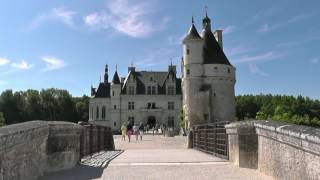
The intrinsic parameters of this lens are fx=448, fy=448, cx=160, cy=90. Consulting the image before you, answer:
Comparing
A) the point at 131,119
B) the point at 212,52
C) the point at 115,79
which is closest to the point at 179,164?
the point at 212,52

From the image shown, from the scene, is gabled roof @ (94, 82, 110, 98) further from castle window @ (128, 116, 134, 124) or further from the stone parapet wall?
→ the stone parapet wall

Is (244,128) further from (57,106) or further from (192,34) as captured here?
(57,106)

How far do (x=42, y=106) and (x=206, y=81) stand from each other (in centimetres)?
5599

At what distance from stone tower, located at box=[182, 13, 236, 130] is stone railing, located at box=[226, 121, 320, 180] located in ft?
138

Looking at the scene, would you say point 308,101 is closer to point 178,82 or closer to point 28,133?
point 178,82

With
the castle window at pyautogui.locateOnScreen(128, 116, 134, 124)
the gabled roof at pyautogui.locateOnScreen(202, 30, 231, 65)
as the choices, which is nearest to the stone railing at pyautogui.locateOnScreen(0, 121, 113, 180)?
the gabled roof at pyautogui.locateOnScreen(202, 30, 231, 65)

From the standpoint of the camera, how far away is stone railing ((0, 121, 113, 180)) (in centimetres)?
684

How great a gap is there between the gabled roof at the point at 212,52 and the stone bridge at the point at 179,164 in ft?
145

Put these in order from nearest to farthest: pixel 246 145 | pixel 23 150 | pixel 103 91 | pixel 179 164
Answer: pixel 23 150
pixel 246 145
pixel 179 164
pixel 103 91

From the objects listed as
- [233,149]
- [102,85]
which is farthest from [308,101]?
[233,149]

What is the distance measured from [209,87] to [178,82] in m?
21.9

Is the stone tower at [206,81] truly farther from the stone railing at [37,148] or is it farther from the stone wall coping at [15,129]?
the stone wall coping at [15,129]

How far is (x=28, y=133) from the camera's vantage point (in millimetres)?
8055

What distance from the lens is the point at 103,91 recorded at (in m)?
77.5
